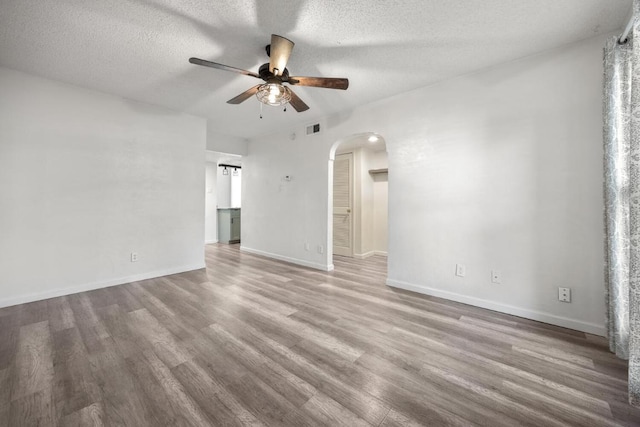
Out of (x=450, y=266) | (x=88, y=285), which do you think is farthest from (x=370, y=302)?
(x=88, y=285)

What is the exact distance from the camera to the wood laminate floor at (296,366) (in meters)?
1.38

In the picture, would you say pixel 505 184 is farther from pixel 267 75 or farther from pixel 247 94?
pixel 247 94

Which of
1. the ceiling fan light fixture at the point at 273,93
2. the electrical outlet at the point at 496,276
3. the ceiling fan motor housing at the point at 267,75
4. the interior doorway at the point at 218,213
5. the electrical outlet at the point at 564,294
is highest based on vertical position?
the ceiling fan motor housing at the point at 267,75

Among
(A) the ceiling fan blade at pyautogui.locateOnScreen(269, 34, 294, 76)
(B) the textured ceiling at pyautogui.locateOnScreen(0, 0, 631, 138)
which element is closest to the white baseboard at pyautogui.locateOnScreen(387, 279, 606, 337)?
(B) the textured ceiling at pyautogui.locateOnScreen(0, 0, 631, 138)

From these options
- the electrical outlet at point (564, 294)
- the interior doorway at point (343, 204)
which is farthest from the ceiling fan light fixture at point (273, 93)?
the interior doorway at point (343, 204)

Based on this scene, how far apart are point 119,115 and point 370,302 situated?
418 cm

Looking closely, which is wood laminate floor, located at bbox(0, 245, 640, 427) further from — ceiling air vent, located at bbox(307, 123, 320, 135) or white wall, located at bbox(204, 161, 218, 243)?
white wall, located at bbox(204, 161, 218, 243)

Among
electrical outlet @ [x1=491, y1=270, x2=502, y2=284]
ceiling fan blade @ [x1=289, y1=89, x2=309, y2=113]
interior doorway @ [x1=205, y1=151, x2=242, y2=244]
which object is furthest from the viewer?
interior doorway @ [x1=205, y1=151, x2=242, y2=244]

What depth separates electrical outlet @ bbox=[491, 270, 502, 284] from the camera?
106 inches

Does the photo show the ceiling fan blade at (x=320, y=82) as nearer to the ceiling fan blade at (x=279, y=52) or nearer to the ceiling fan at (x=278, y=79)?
the ceiling fan at (x=278, y=79)

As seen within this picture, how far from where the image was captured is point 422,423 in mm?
1322

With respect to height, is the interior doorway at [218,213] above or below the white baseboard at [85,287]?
above

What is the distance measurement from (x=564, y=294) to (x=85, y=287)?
5372 millimetres

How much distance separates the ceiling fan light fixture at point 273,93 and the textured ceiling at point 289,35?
408 millimetres
